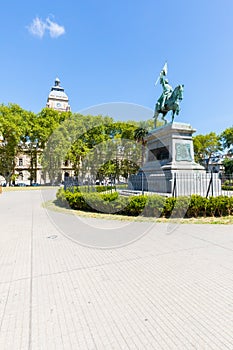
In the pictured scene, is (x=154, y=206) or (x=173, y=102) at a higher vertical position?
(x=173, y=102)

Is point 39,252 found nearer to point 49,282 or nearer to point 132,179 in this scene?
point 49,282

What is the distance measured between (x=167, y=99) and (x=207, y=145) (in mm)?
32032

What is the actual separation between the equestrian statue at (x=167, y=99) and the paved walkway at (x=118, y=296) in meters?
10.7

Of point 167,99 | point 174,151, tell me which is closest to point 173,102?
point 167,99

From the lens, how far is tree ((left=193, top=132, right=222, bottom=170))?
1667 inches

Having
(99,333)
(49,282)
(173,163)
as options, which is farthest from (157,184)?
(99,333)

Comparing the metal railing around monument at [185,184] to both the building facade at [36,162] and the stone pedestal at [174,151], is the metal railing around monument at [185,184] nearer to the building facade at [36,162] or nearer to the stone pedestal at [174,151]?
the stone pedestal at [174,151]

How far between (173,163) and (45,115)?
126ft

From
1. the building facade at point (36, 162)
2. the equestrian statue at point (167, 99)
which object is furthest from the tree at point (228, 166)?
the building facade at point (36, 162)

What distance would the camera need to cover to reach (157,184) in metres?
12.1

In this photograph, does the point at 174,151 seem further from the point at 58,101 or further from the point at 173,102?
the point at 58,101

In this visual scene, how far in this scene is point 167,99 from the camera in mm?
14586

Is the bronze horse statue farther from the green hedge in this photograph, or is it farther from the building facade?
the building facade

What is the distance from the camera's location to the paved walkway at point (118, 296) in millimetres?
2150
